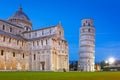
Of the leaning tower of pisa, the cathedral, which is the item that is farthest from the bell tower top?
the cathedral

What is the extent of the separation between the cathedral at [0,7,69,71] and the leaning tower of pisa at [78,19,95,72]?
75.8 feet

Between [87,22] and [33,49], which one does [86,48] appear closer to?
[87,22]

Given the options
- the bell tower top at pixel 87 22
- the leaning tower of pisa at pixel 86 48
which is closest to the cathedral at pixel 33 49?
the leaning tower of pisa at pixel 86 48

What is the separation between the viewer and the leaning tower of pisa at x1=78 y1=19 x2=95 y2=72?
80.3m

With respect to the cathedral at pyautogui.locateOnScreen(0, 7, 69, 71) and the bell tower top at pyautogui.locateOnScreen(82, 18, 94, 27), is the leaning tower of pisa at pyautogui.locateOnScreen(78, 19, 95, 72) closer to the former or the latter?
the bell tower top at pyautogui.locateOnScreen(82, 18, 94, 27)

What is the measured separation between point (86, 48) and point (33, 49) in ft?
101

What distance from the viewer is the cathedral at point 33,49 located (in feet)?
160

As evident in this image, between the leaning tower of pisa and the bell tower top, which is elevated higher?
the bell tower top

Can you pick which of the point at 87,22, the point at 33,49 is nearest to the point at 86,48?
the point at 87,22

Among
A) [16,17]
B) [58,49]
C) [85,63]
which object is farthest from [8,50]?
[85,63]

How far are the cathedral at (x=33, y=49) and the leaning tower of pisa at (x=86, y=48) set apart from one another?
23116mm

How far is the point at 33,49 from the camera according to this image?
2190 inches

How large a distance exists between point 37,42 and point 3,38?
10454 millimetres

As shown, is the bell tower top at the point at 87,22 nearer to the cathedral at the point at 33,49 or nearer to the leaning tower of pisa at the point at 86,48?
the leaning tower of pisa at the point at 86,48
